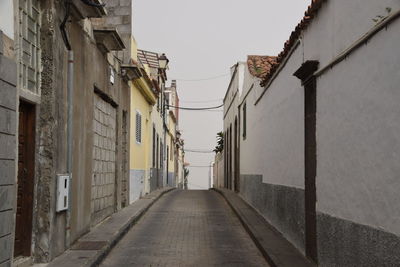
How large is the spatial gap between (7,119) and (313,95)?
4022mm

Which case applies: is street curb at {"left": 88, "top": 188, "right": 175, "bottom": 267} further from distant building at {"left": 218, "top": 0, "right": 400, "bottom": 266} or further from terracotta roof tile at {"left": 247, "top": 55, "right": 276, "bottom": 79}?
terracotta roof tile at {"left": 247, "top": 55, "right": 276, "bottom": 79}

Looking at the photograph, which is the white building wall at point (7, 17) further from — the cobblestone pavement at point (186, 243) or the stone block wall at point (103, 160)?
the stone block wall at point (103, 160)

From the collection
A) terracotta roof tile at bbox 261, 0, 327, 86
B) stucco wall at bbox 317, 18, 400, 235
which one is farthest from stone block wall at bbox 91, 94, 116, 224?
stucco wall at bbox 317, 18, 400, 235

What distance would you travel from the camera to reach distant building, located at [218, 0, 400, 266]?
4578mm

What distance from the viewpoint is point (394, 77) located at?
4.41 meters

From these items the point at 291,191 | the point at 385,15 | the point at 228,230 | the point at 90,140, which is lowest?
the point at 228,230

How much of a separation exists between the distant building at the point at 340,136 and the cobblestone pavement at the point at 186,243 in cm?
91

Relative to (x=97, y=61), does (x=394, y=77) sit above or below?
below

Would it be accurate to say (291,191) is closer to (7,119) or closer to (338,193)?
(338,193)

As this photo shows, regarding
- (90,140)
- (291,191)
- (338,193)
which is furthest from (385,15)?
(90,140)

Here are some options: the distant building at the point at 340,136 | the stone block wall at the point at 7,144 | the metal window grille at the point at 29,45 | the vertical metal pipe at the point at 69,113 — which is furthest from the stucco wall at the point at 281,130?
the stone block wall at the point at 7,144

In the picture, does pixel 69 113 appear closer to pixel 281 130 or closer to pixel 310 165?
pixel 310 165

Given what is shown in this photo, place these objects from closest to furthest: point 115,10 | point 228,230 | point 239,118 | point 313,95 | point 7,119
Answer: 1. point 7,119
2. point 313,95
3. point 228,230
4. point 115,10
5. point 239,118

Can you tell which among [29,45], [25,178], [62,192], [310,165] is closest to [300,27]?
[310,165]
